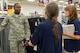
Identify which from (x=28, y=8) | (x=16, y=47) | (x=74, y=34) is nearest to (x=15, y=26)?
(x=16, y=47)

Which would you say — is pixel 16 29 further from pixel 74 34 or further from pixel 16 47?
pixel 74 34

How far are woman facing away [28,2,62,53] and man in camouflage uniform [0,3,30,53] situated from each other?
177cm

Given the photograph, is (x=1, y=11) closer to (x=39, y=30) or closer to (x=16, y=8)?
(x=16, y=8)

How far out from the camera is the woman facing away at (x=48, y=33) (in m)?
2.20

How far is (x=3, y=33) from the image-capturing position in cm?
443

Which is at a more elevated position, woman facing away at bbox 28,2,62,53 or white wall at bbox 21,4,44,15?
white wall at bbox 21,4,44,15

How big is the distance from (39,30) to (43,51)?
0.29 metres

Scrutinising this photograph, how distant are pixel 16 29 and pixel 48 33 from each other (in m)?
1.86

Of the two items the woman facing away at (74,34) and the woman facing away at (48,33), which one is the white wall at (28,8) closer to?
the woman facing away at (74,34)

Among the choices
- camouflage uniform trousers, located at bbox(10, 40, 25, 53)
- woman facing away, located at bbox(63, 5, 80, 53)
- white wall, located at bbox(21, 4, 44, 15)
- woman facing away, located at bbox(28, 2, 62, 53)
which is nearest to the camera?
woman facing away, located at bbox(28, 2, 62, 53)

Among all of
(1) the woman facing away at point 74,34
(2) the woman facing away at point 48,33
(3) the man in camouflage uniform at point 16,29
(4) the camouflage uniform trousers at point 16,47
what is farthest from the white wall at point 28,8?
(2) the woman facing away at point 48,33

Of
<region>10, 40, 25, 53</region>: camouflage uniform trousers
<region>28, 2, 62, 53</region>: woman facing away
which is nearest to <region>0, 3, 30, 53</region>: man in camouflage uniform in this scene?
<region>10, 40, 25, 53</region>: camouflage uniform trousers

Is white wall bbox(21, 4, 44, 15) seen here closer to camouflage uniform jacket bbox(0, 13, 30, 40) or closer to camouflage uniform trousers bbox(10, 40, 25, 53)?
camouflage uniform jacket bbox(0, 13, 30, 40)

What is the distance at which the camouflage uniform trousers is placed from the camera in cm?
396
